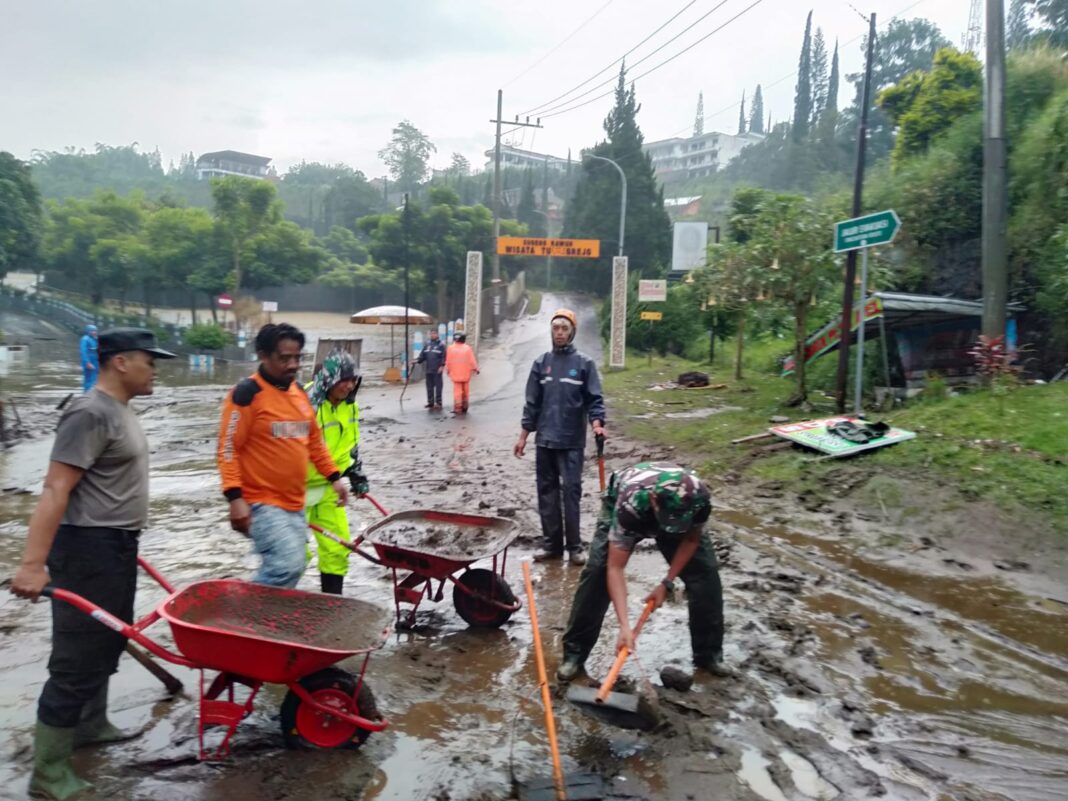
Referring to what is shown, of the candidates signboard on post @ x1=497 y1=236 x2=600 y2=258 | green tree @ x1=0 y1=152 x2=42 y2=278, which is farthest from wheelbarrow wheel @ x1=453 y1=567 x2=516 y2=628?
green tree @ x1=0 y1=152 x2=42 y2=278

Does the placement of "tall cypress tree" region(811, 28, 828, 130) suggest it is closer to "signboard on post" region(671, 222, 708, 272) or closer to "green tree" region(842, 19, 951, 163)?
"green tree" region(842, 19, 951, 163)

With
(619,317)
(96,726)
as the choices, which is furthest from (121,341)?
(619,317)

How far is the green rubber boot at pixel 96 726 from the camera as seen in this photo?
3.59m

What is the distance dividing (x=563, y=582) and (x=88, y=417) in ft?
12.1

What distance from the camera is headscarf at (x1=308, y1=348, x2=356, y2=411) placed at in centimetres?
487

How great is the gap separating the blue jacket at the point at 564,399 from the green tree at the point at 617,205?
1440 inches

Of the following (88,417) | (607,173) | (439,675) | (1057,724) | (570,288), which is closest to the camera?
(88,417)

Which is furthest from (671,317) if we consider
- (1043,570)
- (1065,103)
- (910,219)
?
(1043,570)

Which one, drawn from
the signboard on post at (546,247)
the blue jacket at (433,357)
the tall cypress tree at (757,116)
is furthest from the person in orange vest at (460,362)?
the tall cypress tree at (757,116)

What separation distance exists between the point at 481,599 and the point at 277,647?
198 centimetres

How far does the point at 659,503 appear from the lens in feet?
11.9

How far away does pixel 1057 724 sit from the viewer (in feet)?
13.0

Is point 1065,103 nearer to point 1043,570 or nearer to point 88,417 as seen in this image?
point 1043,570

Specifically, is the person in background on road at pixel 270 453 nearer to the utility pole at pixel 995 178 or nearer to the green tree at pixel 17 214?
the utility pole at pixel 995 178
